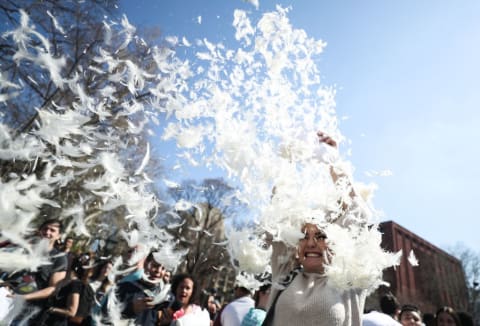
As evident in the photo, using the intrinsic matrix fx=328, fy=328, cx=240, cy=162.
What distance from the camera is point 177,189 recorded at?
110 inches

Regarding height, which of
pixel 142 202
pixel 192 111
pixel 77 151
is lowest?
pixel 142 202

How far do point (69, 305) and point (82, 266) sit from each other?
54.3 inches

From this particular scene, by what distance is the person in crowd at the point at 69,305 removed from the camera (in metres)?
3.80

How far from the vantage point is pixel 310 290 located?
6.77 feet

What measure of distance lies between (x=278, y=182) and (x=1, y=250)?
5.73 feet

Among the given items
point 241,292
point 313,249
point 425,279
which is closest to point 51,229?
point 241,292

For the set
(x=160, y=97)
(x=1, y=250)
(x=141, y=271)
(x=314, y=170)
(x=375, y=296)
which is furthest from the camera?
(x=375, y=296)

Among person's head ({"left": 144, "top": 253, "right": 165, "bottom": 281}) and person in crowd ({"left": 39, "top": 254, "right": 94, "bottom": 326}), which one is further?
person's head ({"left": 144, "top": 253, "right": 165, "bottom": 281})

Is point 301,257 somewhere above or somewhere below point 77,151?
below

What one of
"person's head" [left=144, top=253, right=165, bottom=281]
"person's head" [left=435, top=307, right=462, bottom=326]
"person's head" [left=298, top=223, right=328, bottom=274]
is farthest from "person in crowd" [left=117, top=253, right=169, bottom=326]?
"person's head" [left=435, top=307, right=462, bottom=326]

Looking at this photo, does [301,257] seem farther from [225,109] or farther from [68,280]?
[68,280]

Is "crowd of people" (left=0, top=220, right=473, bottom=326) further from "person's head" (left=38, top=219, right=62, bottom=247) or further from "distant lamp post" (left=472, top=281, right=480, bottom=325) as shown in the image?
"distant lamp post" (left=472, top=281, right=480, bottom=325)

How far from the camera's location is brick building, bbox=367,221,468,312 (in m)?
36.2

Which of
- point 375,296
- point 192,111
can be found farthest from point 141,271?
point 375,296
